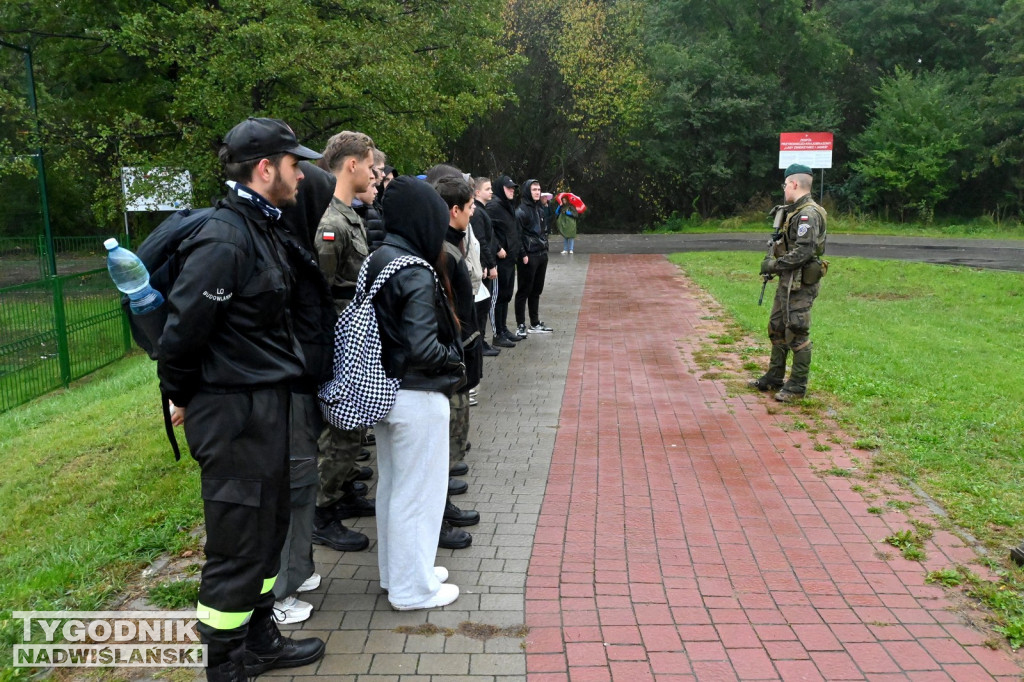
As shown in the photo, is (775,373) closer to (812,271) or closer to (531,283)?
(812,271)

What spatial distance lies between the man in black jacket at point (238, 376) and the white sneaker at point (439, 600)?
0.84 meters

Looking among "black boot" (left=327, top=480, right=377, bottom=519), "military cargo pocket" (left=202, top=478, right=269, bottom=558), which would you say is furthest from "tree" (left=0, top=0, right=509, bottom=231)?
"military cargo pocket" (left=202, top=478, right=269, bottom=558)

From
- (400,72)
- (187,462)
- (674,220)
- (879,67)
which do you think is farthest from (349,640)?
(879,67)

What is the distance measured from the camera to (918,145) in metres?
32.9

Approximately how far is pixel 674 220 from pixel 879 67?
1155 cm

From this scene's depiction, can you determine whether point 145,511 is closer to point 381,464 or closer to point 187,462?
point 187,462

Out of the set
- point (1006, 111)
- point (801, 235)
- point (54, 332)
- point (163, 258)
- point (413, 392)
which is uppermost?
point (1006, 111)

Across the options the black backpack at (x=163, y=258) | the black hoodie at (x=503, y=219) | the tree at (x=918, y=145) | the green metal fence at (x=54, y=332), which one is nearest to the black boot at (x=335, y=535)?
the black backpack at (x=163, y=258)

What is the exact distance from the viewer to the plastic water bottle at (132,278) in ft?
9.11

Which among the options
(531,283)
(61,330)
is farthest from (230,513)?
(61,330)

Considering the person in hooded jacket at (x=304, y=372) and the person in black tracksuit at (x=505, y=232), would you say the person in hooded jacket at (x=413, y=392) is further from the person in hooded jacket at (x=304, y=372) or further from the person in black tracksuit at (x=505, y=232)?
the person in black tracksuit at (x=505, y=232)

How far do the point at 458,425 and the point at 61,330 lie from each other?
8099 millimetres

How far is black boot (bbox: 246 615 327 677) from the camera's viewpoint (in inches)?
135

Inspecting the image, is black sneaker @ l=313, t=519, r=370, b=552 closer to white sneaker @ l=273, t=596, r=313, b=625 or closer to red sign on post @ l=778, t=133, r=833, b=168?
white sneaker @ l=273, t=596, r=313, b=625
